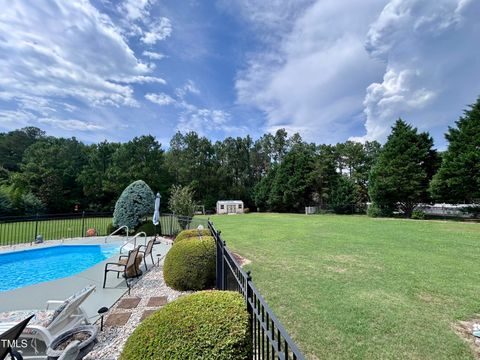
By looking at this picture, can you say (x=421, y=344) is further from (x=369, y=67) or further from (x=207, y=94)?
(x=207, y=94)

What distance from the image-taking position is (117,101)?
14906 millimetres

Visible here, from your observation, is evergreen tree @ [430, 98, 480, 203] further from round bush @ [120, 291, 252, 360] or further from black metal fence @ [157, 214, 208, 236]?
round bush @ [120, 291, 252, 360]

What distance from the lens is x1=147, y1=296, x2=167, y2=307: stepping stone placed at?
4.02m

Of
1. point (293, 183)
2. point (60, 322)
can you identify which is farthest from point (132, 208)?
point (293, 183)

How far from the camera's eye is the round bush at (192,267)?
448cm

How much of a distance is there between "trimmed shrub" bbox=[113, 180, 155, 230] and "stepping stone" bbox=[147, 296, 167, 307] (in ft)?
27.7

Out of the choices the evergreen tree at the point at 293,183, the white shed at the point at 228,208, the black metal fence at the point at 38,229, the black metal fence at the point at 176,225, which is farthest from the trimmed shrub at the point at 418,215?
the black metal fence at the point at 38,229

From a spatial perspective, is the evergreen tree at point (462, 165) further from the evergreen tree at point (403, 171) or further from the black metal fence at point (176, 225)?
the black metal fence at point (176, 225)

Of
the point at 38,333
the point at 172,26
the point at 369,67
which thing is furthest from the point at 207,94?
the point at 38,333

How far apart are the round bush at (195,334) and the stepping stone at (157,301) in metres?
2.51

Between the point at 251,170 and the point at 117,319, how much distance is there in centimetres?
4121

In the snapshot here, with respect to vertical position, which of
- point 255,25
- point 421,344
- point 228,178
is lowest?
point 421,344

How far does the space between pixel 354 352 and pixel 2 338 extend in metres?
3.39

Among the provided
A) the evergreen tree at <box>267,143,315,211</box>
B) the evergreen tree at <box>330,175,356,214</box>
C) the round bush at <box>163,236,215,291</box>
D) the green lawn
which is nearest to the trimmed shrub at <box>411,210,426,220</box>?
the evergreen tree at <box>330,175,356,214</box>
